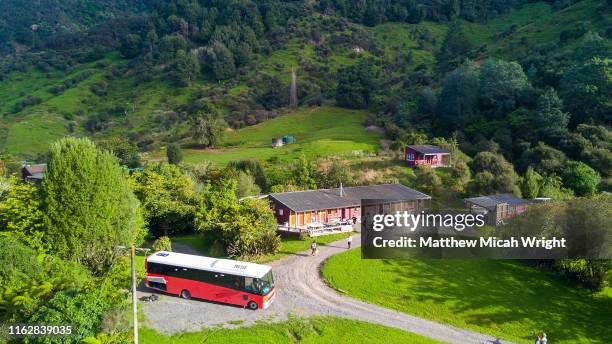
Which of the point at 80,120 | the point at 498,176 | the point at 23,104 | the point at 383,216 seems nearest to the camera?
the point at 383,216

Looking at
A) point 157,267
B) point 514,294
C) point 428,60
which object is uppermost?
point 428,60

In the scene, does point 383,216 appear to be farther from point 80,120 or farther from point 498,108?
point 80,120

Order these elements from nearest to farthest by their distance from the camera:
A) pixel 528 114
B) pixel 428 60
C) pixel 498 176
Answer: pixel 498 176 → pixel 528 114 → pixel 428 60

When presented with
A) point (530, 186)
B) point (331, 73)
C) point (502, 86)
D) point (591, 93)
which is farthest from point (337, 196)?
point (331, 73)

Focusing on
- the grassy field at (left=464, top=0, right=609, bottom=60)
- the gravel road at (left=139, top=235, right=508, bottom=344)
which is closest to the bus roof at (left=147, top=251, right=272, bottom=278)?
the gravel road at (left=139, top=235, right=508, bottom=344)

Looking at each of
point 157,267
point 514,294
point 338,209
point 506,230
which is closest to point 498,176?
point 506,230

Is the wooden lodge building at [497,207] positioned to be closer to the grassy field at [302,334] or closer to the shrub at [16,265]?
the grassy field at [302,334]

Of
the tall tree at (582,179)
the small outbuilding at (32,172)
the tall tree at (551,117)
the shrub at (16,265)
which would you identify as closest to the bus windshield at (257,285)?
the shrub at (16,265)

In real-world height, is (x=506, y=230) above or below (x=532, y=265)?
above
